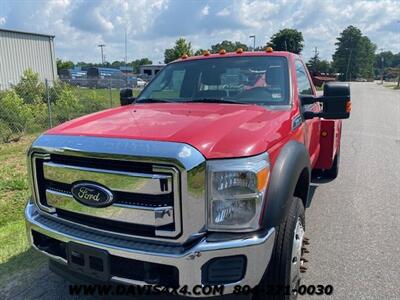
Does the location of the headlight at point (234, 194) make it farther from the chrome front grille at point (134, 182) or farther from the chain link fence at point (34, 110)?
the chain link fence at point (34, 110)

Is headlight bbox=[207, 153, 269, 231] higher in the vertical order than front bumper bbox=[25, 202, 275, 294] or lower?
higher

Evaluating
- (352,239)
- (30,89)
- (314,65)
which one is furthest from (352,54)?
(352,239)

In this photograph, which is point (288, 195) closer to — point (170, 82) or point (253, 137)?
point (253, 137)

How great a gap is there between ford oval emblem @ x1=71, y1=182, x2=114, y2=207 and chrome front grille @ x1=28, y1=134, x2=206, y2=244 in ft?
0.09

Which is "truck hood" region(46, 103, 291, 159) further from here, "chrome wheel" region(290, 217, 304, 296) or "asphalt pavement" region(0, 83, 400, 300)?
"asphalt pavement" region(0, 83, 400, 300)

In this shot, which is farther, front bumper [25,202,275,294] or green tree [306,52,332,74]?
green tree [306,52,332,74]

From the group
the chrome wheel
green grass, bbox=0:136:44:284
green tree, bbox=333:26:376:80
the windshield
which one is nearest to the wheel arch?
the chrome wheel

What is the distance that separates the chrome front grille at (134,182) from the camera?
2.25m

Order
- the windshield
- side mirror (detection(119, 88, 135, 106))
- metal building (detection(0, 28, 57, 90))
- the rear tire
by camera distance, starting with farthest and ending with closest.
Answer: metal building (detection(0, 28, 57, 90)) < the rear tire < side mirror (detection(119, 88, 135, 106)) < the windshield

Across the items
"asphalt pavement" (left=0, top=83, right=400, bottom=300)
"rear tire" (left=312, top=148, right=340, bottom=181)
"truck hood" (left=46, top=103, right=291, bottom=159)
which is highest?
"truck hood" (left=46, top=103, right=291, bottom=159)

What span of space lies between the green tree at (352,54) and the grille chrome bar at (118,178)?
4687 inches

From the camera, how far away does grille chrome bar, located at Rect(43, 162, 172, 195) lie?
2.28 meters

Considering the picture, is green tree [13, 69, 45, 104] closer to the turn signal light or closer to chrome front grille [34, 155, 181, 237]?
chrome front grille [34, 155, 181, 237]

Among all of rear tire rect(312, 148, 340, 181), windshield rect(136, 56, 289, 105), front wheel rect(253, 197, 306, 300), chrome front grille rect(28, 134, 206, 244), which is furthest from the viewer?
rear tire rect(312, 148, 340, 181)
